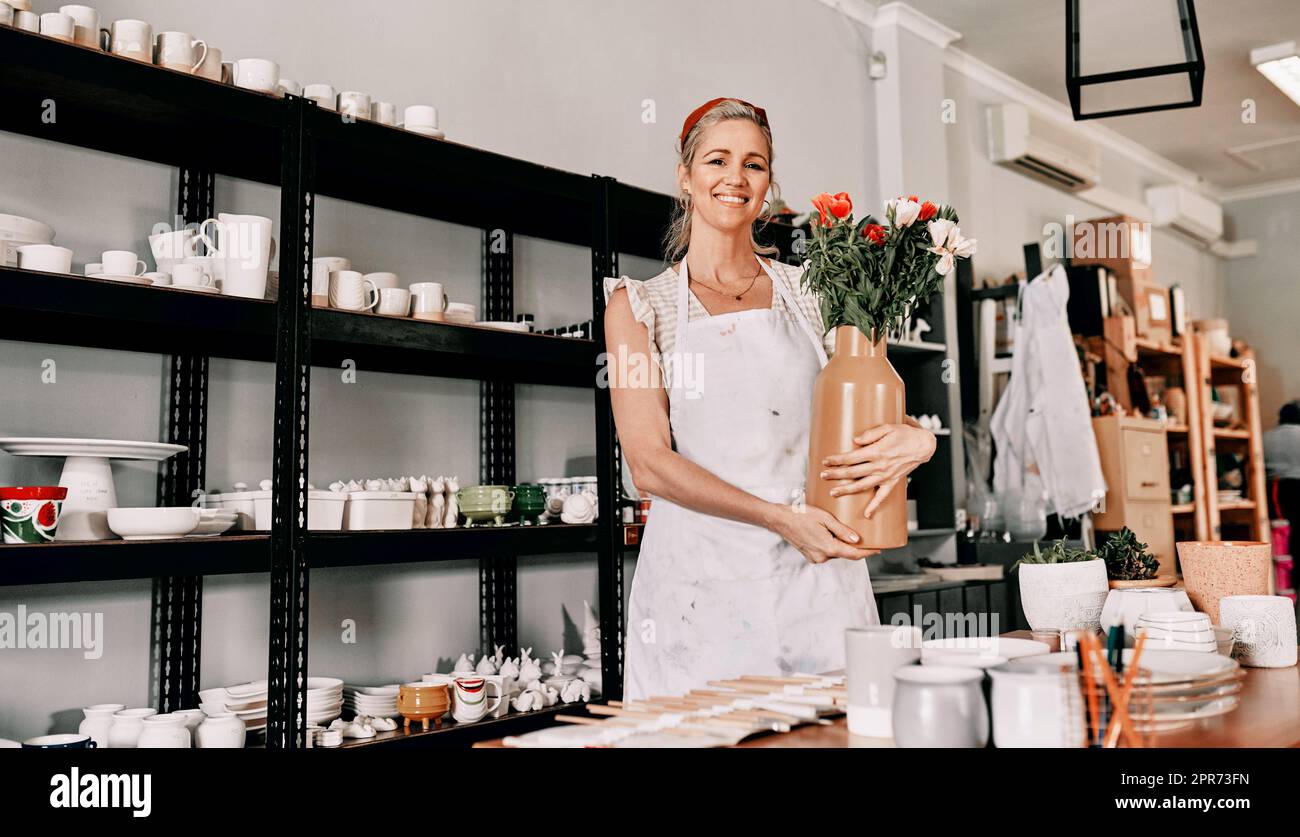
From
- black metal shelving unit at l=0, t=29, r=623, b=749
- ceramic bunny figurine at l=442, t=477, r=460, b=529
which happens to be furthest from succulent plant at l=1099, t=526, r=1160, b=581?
ceramic bunny figurine at l=442, t=477, r=460, b=529

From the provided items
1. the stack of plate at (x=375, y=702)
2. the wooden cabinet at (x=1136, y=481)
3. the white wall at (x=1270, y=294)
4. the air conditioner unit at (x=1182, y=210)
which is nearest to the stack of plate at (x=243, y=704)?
the stack of plate at (x=375, y=702)

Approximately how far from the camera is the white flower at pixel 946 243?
133cm

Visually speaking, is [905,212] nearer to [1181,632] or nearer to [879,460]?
[879,460]

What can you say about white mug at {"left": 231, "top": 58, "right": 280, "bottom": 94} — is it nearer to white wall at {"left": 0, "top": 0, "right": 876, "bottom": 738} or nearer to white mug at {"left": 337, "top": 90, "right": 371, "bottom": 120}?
white mug at {"left": 337, "top": 90, "right": 371, "bottom": 120}

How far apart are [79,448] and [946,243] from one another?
163cm

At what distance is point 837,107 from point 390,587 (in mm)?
2954

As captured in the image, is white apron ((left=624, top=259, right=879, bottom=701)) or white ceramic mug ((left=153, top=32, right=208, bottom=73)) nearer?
white apron ((left=624, top=259, right=879, bottom=701))

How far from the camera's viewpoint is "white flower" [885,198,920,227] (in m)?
1.34

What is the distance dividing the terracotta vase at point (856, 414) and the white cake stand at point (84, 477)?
54.5 inches

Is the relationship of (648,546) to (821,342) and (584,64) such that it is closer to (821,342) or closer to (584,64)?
(821,342)

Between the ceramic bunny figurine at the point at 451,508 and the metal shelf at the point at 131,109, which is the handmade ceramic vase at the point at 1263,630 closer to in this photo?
the ceramic bunny figurine at the point at 451,508

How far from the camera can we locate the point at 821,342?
6.45ft

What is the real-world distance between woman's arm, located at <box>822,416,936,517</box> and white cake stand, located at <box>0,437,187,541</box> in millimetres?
1414
